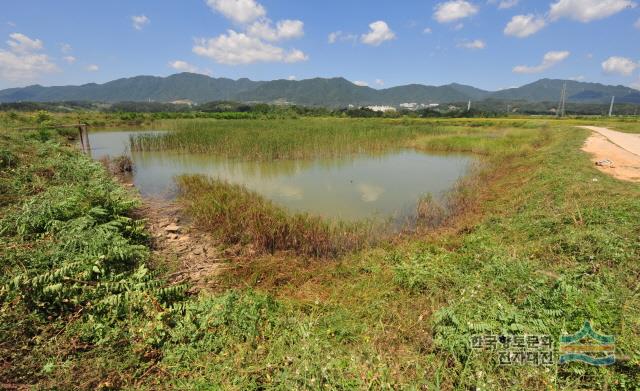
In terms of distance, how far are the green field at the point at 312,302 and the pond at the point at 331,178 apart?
8.21ft

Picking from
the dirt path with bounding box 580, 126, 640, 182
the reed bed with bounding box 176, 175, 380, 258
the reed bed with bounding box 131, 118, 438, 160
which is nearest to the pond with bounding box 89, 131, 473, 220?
the reed bed with bounding box 131, 118, 438, 160

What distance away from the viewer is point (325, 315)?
2.79 meters

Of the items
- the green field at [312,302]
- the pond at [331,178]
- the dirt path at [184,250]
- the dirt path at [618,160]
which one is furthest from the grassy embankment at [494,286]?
the pond at [331,178]

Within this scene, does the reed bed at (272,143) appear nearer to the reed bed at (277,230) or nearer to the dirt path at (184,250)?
the dirt path at (184,250)

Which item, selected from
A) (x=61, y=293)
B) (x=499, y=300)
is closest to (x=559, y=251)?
(x=499, y=300)

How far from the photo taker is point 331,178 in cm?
991

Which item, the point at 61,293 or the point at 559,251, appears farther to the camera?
the point at 559,251

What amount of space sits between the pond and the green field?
2.50m

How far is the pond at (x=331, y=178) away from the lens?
7.21 m

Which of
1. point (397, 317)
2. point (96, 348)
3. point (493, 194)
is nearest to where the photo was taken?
point (96, 348)

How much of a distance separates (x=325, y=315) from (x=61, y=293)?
226cm

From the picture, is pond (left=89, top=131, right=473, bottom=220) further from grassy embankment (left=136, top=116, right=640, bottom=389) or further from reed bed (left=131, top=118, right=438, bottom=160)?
grassy embankment (left=136, top=116, right=640, bottom=389)

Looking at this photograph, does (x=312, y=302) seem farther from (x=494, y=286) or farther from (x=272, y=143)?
(x=272, y=143)

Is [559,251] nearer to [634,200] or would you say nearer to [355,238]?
[634,200]
